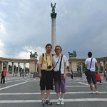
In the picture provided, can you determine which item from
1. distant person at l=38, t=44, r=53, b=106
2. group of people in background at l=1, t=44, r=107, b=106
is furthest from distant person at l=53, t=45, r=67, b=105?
distant person at l=38, t=44, r=53, b=106

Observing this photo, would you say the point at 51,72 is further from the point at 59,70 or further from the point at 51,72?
the point at 59,70

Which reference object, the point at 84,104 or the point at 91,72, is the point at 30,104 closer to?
the point at 84,104

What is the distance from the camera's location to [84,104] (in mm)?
10422

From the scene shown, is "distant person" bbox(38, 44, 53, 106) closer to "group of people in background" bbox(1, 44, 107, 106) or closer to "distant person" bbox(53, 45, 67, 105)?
"group of people in background" bbox(1, 44, 107, 106)

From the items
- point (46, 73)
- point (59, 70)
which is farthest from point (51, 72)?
point (59, 70)

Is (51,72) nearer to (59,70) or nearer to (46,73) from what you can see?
(46,73)

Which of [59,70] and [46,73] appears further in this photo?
[59,70]

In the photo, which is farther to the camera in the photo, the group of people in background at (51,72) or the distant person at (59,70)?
the distant person at (59,70)

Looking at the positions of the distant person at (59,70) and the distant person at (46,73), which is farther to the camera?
the distant person at (59,70)

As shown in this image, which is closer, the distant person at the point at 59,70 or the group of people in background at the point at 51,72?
the group of people in background at the point at 51,72

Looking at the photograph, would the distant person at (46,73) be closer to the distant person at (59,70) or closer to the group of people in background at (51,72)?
the group of people in background at (51,72)

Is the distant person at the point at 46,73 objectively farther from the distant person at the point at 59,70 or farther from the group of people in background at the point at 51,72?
the distant person at the point at 59,70

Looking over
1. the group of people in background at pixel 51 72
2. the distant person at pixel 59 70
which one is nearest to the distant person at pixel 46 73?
the group of people in background at pixel 51 72

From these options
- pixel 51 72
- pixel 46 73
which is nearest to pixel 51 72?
pixel 51 72
